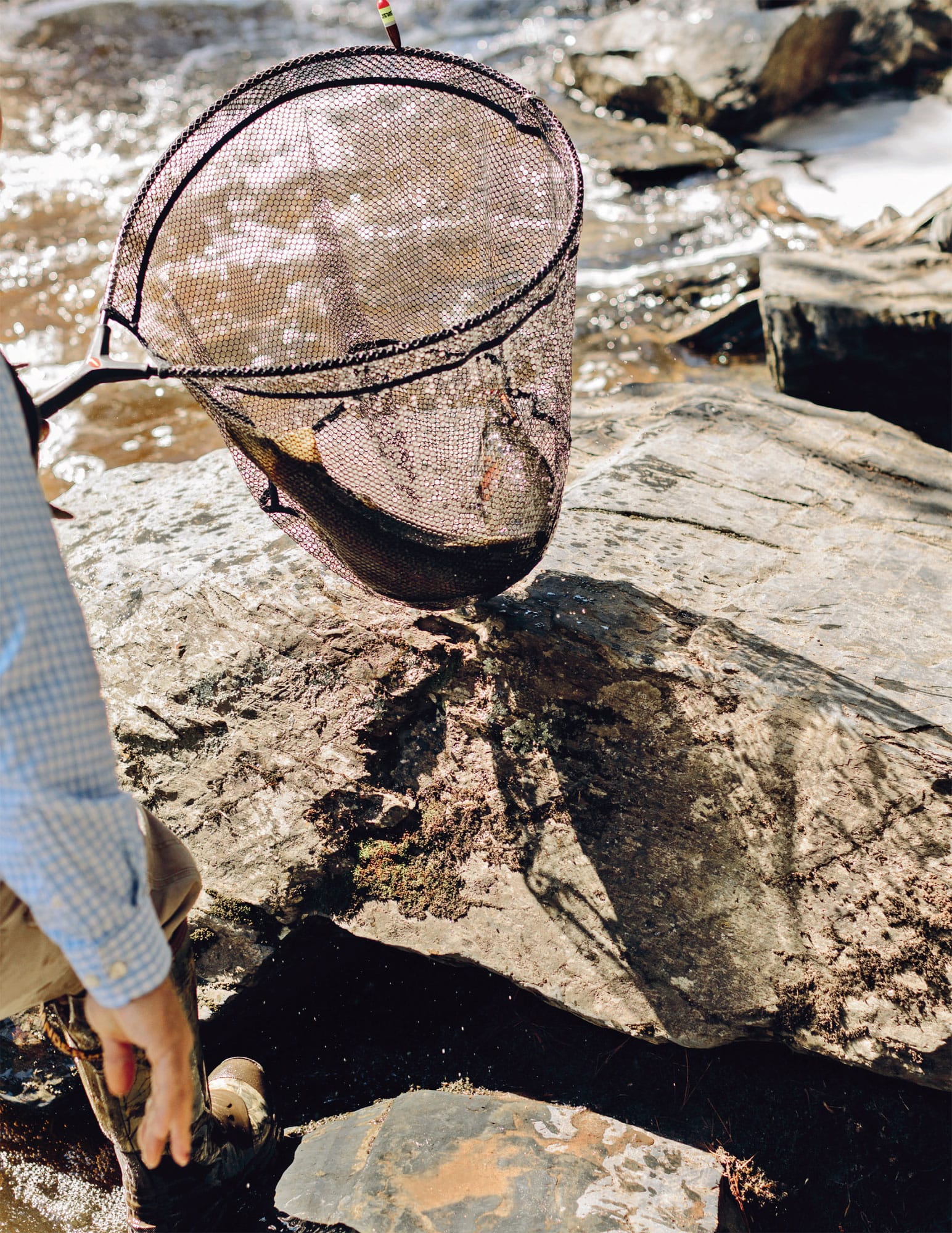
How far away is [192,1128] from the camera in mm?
1859

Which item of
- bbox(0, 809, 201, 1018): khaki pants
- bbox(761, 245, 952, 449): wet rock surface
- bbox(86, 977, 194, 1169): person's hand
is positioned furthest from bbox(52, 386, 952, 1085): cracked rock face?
bbox(761, 245, 952, 449): wet rock surface

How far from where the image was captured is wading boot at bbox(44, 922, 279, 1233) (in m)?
1.75

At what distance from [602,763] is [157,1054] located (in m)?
1.29

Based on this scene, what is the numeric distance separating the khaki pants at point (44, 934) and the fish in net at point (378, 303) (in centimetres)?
77

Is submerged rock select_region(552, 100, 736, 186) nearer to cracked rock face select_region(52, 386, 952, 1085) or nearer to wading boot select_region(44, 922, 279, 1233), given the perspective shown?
cracked rock face select_region(52, 386, 952, 1085)

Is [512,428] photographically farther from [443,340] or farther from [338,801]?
[338,801]

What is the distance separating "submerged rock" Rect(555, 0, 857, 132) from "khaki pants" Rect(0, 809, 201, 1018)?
289 inches

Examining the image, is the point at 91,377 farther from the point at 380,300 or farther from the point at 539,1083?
the point at 539,1083

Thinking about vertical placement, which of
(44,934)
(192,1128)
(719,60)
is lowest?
(192,1128)

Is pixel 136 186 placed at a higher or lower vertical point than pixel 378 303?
lower

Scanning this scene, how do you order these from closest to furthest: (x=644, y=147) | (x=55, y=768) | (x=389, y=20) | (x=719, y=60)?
1. (x=55, y=768)
2. (x=389, y=20)
3. (x=644, y=147)
4. (x=719, y=60)

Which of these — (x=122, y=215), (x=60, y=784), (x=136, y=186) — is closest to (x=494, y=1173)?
(x=60, y=784)

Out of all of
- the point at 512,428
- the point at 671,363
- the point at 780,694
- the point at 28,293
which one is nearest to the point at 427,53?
the point at 512,428

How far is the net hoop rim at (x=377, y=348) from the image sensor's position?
1710mm
